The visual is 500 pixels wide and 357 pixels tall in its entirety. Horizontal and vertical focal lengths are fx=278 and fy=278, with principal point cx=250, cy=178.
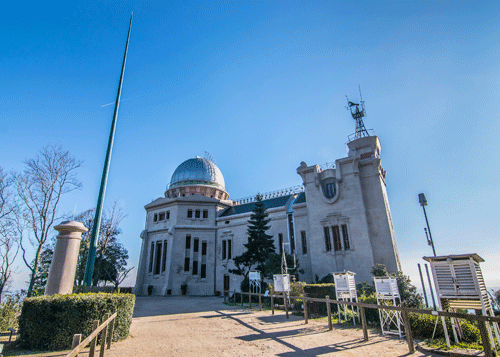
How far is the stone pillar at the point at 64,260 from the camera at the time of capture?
9211mm

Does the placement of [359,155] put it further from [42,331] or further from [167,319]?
[42,331]

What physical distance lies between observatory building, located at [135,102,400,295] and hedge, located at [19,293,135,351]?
21.9m

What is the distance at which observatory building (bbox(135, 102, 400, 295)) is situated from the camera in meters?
25.6

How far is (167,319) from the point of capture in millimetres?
13016

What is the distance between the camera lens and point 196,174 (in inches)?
1689

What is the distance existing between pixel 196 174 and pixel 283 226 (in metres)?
17.4

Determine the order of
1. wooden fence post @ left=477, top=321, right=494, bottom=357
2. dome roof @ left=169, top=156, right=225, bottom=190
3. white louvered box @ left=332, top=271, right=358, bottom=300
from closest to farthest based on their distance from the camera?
1. wooden fence post @ left=477, top=321, right=494, bottom=357
2. white louvered box @ left=332, top=271, right=358, bottom=300
3. dome roof @ left=169, top=156, right=225, bottom=190

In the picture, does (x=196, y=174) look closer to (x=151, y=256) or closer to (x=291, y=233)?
(x=151, y=256)

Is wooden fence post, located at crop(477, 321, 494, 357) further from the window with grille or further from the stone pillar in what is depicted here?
the window with grille

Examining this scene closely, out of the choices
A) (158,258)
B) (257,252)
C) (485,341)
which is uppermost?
(158,258)

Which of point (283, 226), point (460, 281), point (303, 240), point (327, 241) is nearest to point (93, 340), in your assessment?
point (460, 281)

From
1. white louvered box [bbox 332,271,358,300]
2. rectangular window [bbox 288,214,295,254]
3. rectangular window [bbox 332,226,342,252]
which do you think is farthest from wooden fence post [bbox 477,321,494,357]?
rectangular window [bbox 288,214,295,254]

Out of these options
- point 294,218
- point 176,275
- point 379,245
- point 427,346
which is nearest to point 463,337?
point 427,346

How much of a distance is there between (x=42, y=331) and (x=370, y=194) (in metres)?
26.1
